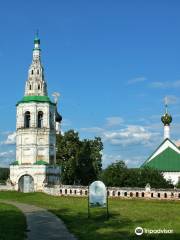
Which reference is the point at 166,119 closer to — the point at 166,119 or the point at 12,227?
the point at 166,119

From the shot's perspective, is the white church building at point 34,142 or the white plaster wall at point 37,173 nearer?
the white plaster wall at point 37,173

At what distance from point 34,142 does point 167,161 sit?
19762 mm

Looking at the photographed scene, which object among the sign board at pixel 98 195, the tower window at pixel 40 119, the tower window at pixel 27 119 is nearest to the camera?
the sign board at pixel 98 195

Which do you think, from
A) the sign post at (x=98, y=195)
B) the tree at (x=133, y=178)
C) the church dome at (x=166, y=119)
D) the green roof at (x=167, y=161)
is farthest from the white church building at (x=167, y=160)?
the sign post at (x=98, y=195)

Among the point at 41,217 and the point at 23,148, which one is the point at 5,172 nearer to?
the point at 23,148

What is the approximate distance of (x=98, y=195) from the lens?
3002 centimetres

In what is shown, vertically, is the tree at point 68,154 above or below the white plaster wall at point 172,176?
above

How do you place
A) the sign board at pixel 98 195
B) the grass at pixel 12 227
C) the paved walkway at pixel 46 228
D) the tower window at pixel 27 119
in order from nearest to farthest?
the paved walkway at pixel 46 228
the grass at pixel 12 227
the sign board at pixel 98 195
the tower window at pixel 27 119

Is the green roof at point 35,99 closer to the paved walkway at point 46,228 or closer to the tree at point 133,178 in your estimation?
the tree at point 133,178

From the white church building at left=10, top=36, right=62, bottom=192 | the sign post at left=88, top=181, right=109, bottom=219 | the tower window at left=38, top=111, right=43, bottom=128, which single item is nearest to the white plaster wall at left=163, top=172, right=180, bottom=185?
the white church building at left=10, top=36, right=62, bottom=192

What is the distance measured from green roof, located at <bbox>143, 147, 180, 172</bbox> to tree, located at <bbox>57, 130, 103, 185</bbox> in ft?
24.5

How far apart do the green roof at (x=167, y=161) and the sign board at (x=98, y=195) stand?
43.7 meters

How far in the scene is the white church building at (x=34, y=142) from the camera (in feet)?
212

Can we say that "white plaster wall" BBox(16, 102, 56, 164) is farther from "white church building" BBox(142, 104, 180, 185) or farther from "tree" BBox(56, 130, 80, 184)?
"white church building" BBox(142, 104, 180, 185)
